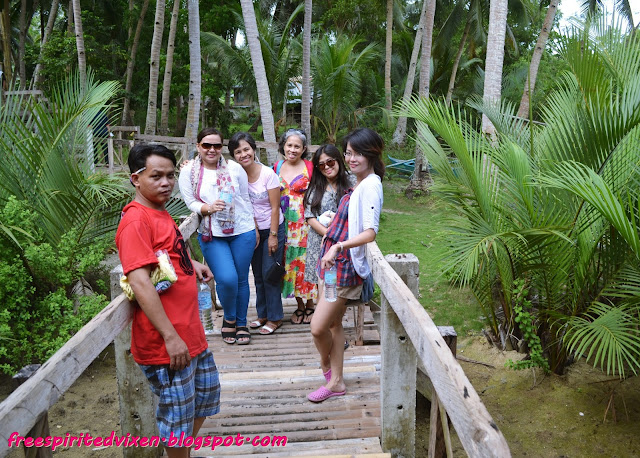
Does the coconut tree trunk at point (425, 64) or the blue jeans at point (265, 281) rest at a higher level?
the coconut tree trunk at point (425, 64)

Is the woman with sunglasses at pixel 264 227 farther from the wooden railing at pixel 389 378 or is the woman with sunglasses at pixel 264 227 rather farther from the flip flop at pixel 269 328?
the wooden railing at pixel 389 378

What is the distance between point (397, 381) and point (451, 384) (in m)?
1.13

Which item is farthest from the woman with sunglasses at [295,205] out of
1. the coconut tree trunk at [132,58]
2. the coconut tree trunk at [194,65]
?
the coconut tree trunk at [132,58]

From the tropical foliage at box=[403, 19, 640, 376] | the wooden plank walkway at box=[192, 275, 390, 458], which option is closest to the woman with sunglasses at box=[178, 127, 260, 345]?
the wooden plank walkway at box=[192, 275, 390, 458]

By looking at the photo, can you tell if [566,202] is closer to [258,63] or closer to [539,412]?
[539,412]

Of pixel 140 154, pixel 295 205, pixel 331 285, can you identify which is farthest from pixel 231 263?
Result: pixel 140 154

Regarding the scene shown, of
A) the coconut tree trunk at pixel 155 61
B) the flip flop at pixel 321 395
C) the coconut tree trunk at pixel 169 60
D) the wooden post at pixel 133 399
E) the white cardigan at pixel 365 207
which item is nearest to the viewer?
the wooden post at pixel 133 399

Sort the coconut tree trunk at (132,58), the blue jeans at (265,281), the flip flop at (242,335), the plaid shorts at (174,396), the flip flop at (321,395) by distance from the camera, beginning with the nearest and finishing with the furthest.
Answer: the plaid shorts at (174,396) < the flip flop at (321,395) < the flip flop at (242,335) < the blue jeans at (265,281) < the coconut tree trunk at (132,58)

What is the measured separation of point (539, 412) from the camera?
4.23 m

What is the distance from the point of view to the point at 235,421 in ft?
10.6

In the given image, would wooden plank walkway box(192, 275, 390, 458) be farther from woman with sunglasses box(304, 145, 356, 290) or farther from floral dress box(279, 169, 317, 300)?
woman with sunglasses box(304, 145, 356, 290)

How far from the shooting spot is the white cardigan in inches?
122

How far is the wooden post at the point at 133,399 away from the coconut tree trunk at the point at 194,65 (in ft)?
30.1

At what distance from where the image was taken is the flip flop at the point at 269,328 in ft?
15.7
